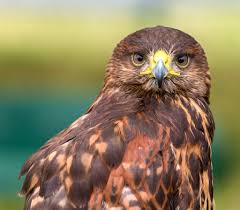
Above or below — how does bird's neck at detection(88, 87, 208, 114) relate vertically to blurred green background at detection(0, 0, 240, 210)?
above

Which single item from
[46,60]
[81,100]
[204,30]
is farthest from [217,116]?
[204,30]

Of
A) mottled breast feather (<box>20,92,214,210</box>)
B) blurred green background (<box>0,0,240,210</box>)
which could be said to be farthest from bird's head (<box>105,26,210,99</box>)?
blurred green background (<box>0,0,240,210</box>)

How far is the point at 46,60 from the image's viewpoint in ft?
75.9

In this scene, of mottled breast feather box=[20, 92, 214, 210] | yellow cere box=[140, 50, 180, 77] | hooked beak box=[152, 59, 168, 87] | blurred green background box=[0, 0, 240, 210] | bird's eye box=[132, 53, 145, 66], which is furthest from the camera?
blurred green background box=[0, 0, 240, 210]

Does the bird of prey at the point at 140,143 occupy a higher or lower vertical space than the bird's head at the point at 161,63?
lower

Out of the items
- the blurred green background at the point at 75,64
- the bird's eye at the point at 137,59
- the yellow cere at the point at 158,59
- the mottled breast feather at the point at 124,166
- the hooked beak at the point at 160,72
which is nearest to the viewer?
the mottled breast feather at the point at 124,166

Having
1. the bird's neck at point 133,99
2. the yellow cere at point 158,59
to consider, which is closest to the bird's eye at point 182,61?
the yellow cere at point 158,59

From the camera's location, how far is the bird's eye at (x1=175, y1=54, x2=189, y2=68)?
8629 millimetres

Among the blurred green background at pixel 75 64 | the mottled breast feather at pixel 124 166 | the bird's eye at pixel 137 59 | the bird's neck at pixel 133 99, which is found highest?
the bird's eye at pixel 137 59

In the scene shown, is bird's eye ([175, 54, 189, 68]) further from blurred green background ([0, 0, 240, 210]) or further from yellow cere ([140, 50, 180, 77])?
blurred green background ([0, 0, 240, 210])

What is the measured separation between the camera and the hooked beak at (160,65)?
8.45 metres

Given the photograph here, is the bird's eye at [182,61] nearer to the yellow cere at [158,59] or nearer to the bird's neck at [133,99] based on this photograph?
the yellow cere at [158,59]

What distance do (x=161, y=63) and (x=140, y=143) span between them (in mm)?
661

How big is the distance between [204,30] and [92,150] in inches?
751
